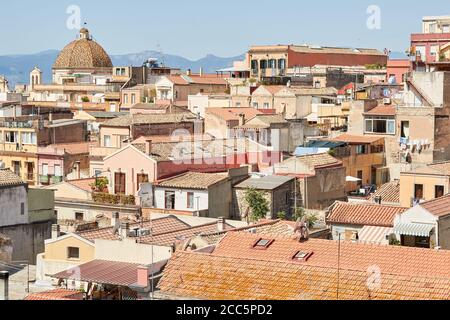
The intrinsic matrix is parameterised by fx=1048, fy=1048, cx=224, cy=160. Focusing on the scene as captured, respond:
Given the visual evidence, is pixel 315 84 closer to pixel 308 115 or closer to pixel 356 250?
pixel 308 115

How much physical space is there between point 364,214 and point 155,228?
4.77 metres

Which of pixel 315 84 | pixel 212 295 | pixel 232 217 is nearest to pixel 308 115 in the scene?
pixel 315 84

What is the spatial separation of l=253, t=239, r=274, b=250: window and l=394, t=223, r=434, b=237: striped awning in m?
4.29

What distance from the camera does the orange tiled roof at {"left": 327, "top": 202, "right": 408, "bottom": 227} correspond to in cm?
2302

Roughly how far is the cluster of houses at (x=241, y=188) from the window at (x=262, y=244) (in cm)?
4

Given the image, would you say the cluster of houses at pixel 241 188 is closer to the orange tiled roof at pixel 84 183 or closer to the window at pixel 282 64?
the orange tiled roof at pixel 84 183

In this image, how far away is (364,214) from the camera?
23.5 metres

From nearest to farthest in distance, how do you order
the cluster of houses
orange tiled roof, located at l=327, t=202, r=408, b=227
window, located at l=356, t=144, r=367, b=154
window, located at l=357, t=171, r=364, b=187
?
the cluster of houses
orange tiled roof, located at l=327, t=202, r=408, b=227
window, located at l=357, t=171, r=364, b=187
window, located at l=356, t=144, r=367, b=154

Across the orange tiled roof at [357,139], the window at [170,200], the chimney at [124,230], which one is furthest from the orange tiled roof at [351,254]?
the orange tiled roof at [357,139]

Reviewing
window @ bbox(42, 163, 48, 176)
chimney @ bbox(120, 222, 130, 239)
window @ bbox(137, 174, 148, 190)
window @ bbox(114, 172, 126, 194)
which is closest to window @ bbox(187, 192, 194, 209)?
window @ bbox(137, 174, 148, 190)

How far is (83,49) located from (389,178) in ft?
133

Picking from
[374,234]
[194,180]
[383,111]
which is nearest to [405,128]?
[383,111]

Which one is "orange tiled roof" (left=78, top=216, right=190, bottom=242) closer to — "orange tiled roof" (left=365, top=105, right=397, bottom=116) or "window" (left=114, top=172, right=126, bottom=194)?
"window" (left=114, top=172, right=126, bottom=194)

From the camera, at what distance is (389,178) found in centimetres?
3359
